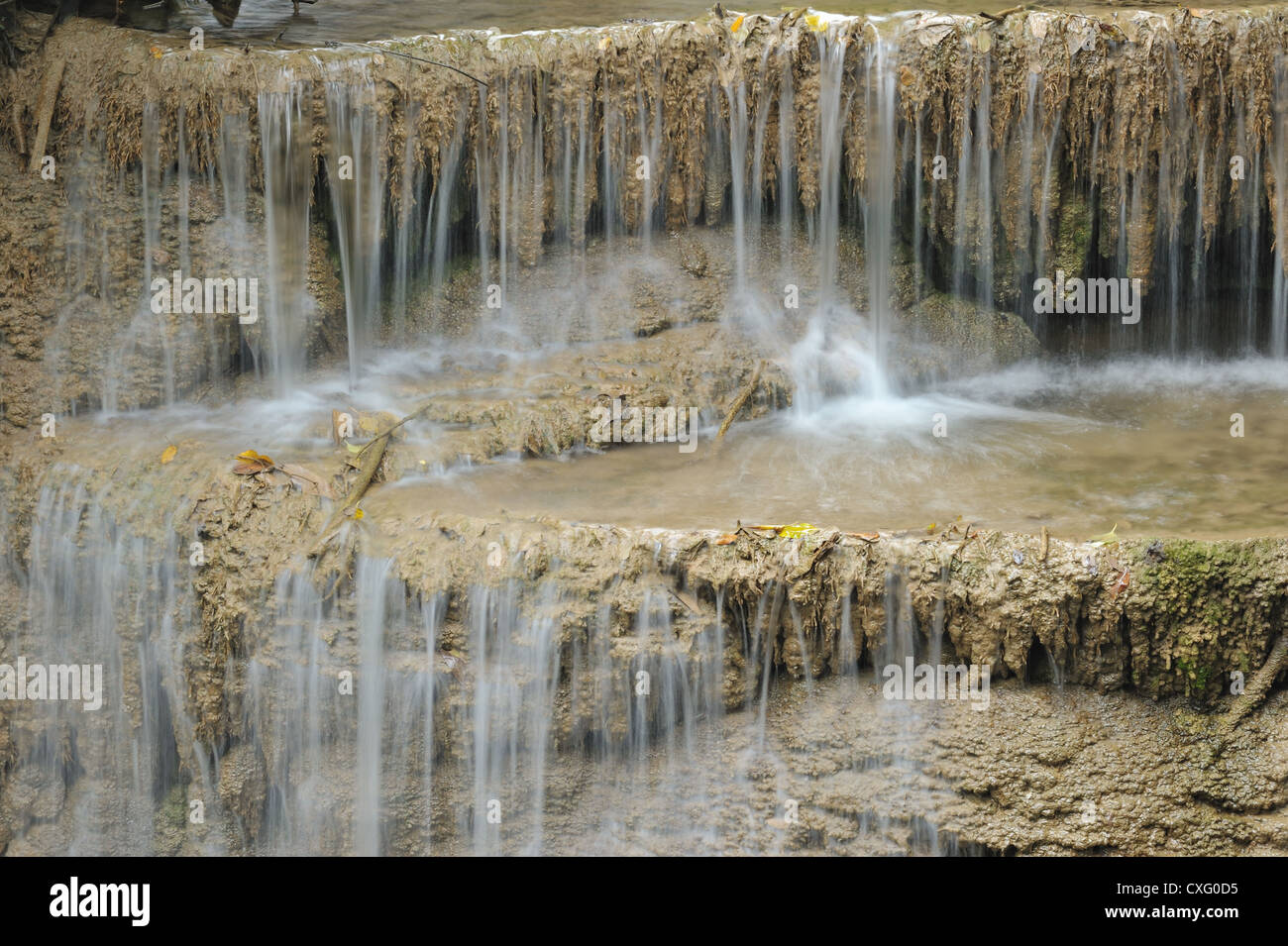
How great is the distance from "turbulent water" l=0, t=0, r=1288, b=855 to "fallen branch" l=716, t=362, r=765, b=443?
0.09 meters

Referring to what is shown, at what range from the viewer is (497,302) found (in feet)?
31.5

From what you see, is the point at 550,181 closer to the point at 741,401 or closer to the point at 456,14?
the point at 741,401

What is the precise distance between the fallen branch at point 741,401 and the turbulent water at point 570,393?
85mm

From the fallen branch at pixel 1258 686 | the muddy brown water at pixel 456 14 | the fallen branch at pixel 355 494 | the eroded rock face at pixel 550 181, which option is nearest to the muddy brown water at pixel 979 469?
the fallen branch at pixel 355 494

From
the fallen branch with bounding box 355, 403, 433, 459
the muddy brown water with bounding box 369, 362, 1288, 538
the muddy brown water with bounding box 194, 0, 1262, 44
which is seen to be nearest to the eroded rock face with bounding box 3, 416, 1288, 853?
the muddy brown water with bounding box 369, 362, 1288, 538

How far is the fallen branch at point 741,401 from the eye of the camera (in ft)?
29.0

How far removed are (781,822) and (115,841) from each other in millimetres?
3794

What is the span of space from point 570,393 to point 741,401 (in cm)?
100

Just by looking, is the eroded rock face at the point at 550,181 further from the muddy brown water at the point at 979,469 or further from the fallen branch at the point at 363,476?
the fallen branch at the point at 363,476

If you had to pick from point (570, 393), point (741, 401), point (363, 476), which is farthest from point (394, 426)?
point (741, 401)

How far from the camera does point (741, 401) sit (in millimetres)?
8977

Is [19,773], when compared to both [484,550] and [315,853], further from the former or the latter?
[484,550]

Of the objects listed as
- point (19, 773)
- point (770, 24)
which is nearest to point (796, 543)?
point (770, 24)

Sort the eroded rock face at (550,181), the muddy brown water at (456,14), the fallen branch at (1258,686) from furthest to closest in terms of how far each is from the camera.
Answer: the muddy brown water at (456,14), the eroded rock face at (550,181), the fallen branch at (1258,686)
